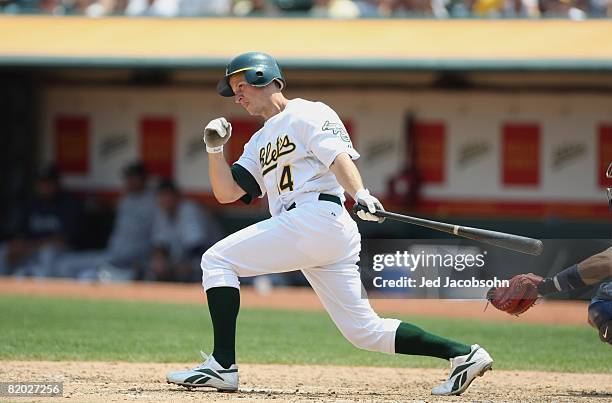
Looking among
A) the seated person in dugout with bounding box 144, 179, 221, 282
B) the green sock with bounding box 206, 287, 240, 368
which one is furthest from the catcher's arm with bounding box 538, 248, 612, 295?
the seated person in dugout with bounding box 144, 179, 221, 282

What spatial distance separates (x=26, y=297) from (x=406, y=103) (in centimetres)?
471

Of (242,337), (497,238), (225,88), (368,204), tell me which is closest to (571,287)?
(497,238)

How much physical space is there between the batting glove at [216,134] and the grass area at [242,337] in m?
1.96

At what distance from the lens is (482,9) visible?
12.6m

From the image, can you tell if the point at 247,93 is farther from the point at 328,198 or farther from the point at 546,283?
the point at 546,283

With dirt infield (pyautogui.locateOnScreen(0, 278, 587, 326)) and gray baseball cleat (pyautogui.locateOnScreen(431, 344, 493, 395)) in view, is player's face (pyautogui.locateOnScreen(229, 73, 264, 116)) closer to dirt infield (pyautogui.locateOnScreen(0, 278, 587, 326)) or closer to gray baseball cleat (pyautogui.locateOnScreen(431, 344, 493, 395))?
gray baseball cleat (pyautogui.locateOnScreen(431, 344, 493, 395))

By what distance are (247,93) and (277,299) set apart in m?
6.09

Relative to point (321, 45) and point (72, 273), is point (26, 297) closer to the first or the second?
point (72, 273)

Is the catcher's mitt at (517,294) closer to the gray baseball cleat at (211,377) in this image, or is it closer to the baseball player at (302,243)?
the baseball player at (302,243)

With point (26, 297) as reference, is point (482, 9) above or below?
above

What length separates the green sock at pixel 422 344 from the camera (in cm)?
556

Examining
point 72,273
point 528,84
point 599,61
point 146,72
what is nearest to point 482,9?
point 528,84

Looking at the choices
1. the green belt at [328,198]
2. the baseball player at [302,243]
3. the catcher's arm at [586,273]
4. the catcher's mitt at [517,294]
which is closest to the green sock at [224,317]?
the baseball player at [302,243]

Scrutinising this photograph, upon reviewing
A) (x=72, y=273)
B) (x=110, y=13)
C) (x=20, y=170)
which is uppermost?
(x=110, y=13)
